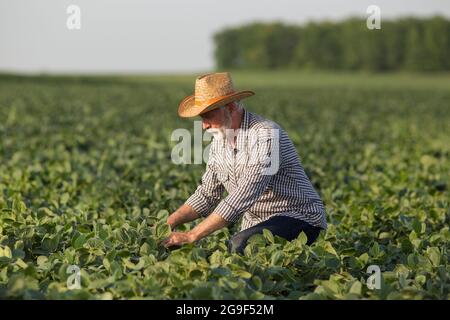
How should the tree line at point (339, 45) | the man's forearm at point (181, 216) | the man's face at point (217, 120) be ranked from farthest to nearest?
the tree line at point (339, 45) < the man's forearm at point (181, 216) < the man's face at point (217, 120)

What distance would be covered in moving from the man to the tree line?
3098 inches

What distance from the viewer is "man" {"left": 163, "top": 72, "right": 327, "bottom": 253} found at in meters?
4.70

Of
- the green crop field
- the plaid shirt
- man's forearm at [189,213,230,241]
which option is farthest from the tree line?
man's forearm at [189,213,230,241]

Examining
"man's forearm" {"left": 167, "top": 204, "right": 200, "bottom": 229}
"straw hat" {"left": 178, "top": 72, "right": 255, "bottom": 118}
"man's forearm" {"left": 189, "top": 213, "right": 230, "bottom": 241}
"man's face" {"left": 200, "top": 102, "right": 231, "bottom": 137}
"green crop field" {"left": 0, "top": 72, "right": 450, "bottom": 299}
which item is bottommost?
"green crop field" {"left": 0, "top": 72, "right": 450, "bottom": 299}

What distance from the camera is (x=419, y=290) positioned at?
399 cm

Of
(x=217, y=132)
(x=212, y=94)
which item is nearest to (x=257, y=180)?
(x=217, y=132)

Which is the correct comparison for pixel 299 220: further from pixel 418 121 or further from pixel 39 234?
pixel 418 121

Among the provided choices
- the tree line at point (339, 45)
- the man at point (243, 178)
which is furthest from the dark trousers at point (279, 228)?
the tree line at point (339, 45)

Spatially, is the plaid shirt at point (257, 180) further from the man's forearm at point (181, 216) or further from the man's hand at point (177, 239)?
the man's hand at point (177, 239)

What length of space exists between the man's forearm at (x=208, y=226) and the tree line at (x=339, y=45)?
79.4 m

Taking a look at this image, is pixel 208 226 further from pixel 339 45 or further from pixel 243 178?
pixel 339 45

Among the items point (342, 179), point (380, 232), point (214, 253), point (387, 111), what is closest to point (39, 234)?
point (214, 253)

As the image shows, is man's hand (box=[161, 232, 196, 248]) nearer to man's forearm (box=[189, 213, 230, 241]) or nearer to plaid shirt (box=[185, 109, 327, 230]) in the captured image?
man's forearm (box=[189, 213, 230, 241])

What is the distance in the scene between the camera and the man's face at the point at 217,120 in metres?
4.81
